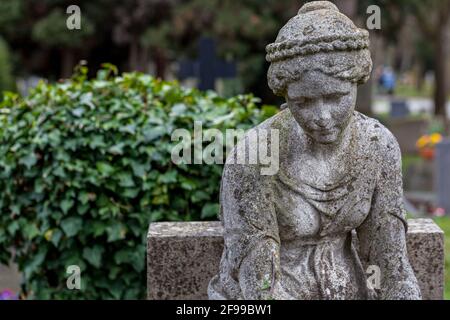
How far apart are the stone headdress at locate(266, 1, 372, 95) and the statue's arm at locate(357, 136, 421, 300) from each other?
18.7 inches

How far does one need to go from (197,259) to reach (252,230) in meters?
1.07

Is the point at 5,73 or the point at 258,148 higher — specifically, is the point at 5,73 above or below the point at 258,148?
above

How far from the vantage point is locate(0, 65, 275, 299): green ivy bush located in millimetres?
5332

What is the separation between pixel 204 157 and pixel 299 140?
187 centimetres

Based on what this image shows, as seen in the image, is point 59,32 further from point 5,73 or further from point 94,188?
point 94,188

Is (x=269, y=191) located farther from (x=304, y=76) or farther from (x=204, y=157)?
(x=204, y=157)

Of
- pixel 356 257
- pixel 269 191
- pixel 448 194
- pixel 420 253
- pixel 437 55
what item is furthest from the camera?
pixel 437 55

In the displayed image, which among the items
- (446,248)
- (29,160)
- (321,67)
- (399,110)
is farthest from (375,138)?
(399,110)

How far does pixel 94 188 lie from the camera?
5348 mm

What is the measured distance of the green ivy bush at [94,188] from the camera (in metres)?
5.33

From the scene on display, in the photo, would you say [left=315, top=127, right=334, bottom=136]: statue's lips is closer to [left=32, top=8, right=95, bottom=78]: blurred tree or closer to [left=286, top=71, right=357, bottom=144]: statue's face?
[left=286, top=71, right=357, bottom=144]: statue's face

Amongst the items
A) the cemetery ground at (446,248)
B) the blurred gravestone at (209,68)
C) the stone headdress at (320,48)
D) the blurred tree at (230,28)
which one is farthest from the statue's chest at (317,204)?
the blurred tree at (230,28)

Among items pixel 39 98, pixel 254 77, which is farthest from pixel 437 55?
pixel 39 98

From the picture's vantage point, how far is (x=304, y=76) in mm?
3273
